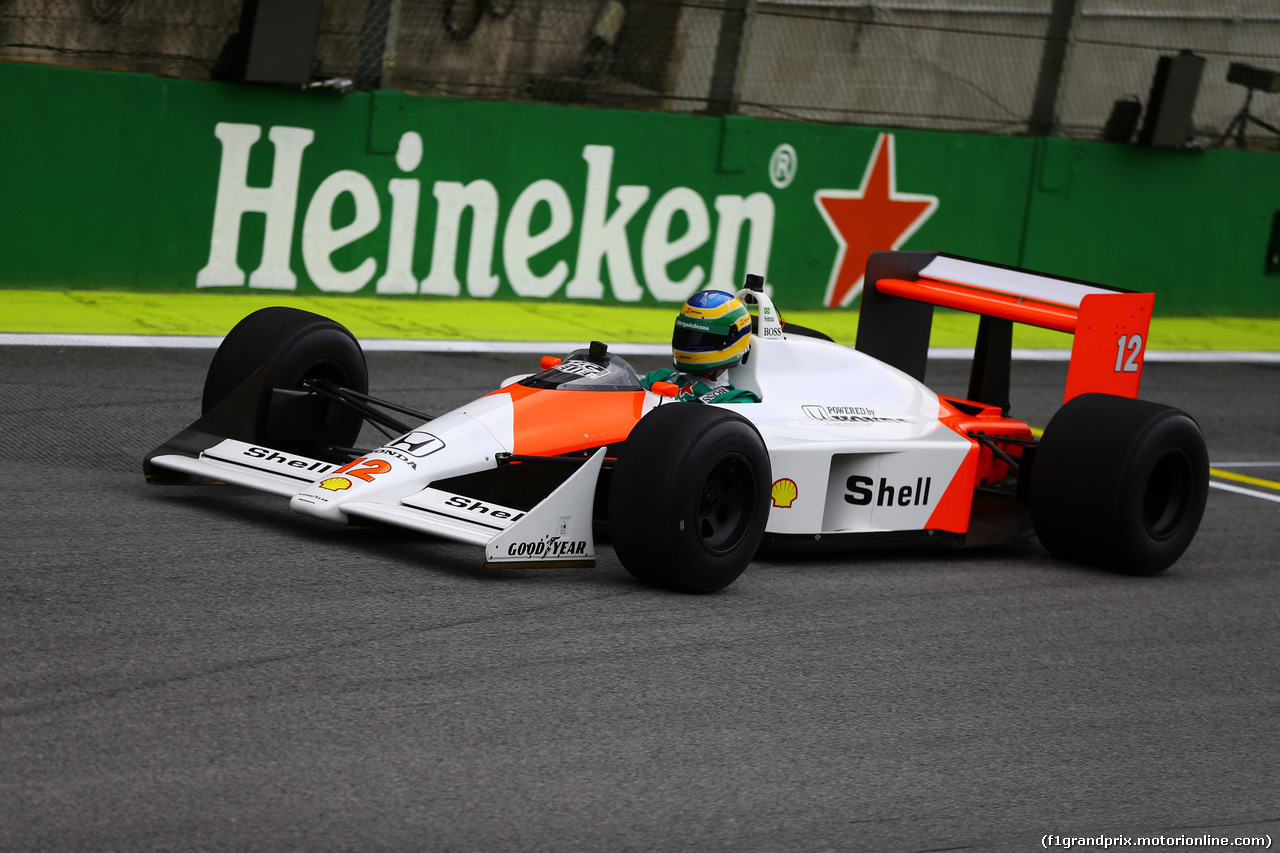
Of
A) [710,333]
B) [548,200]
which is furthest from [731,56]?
[710,333]

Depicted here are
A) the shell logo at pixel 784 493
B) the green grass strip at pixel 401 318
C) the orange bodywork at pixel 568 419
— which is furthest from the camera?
the green grass strip at pixel 401 318

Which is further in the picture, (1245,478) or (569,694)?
(1245,478)

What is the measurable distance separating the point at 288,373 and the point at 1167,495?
12.2ft

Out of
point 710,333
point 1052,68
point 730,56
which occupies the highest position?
point 1052,68

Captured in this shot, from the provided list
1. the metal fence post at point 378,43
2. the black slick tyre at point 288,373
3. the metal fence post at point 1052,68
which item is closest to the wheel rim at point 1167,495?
the black slick tyre at point 288,373

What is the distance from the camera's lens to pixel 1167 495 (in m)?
7.11

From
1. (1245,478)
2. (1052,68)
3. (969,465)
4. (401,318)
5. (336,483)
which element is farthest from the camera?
(1052,68)

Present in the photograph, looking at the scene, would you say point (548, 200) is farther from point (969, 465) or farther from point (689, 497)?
point (689, 497)

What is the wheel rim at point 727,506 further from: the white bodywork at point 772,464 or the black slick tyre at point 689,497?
the white bodywork at point 772,464

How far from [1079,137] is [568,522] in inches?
449

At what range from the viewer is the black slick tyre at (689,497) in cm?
547

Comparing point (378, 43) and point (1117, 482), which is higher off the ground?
point (378, 43)

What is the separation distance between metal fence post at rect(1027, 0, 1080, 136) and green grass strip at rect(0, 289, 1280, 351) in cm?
205

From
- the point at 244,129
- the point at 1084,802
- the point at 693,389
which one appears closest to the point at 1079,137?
the point at 244,129
